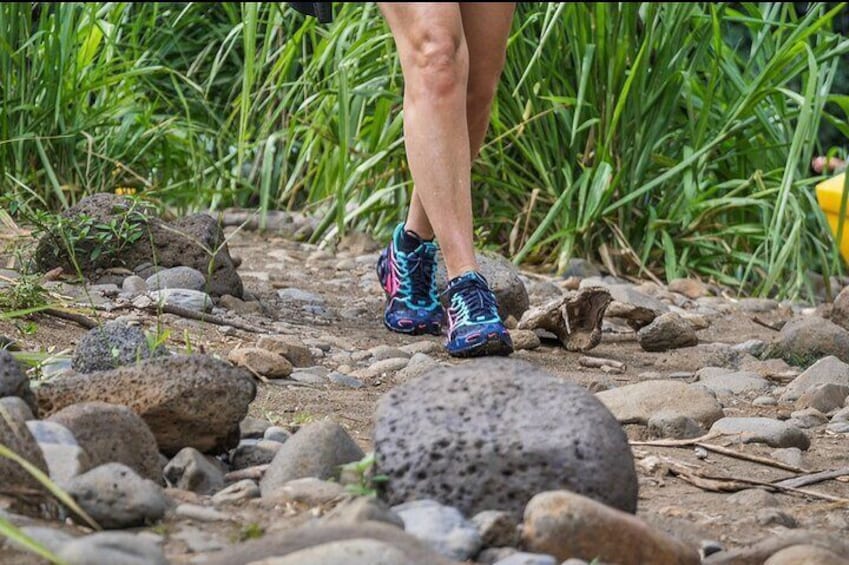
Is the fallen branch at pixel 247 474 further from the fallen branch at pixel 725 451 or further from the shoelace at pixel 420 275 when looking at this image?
the shoelace at pixel 420 275

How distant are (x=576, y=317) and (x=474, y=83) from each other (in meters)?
0.64

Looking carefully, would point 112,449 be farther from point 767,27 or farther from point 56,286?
point 767,27

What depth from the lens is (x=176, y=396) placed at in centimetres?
190

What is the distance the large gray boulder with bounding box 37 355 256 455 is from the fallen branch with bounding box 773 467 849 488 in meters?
0.89

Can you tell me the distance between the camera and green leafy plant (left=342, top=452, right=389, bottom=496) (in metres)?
1.66

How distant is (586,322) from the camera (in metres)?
3.39

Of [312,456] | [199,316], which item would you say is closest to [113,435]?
[312,456]

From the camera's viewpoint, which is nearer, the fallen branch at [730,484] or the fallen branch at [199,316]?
the fallen branch at [730,484]

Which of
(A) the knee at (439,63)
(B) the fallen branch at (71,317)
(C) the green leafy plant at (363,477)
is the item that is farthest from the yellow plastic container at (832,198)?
(C) the green leafy plant at (363,477)

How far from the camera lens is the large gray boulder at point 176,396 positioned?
1.91 m

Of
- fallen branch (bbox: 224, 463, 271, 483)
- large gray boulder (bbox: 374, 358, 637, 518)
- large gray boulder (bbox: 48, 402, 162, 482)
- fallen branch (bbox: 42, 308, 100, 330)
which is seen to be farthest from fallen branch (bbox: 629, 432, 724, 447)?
fallen branch (bbox: 42, 308, 100, 330)

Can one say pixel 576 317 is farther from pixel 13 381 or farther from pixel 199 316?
pixel 13 381

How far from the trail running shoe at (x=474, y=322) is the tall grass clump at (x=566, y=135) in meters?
1.46

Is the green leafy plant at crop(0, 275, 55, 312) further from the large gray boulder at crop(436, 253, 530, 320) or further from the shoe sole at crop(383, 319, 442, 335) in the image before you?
the large gray boulder at crop(436, 253, 530, 320)
